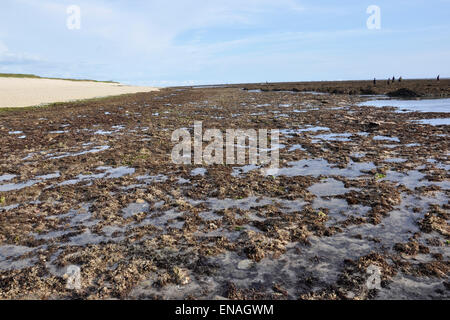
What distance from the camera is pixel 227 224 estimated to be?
8.45m

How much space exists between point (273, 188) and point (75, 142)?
15522mm

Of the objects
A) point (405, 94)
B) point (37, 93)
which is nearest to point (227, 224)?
point (405, 94)

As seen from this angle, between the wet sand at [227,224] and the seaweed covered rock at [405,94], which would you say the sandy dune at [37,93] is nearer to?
the wet sand at [227,224]

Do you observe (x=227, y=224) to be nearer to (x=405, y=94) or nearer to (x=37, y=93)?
(x=405, y=94)

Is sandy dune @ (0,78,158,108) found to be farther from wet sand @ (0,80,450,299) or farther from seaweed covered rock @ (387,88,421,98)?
seaweed covered rock @ (387,88,421,98)

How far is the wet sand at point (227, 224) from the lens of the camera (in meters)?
5.90

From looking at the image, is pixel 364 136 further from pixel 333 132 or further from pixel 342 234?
pixel 342 234

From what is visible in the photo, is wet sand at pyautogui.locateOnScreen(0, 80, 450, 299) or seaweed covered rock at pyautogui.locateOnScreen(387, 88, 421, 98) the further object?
seaweed covered rock at pyautogui.locateOnScreen(387, 88, 421, 98)

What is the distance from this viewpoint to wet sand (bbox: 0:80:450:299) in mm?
5902

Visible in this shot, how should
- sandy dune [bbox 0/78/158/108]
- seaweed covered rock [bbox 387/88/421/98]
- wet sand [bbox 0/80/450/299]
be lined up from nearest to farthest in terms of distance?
wet sand [bbox 0/80/450/299]
sandy dune [bbox 0/78/158/108]
seaweed covered rock [bbox 387/88/421/98]

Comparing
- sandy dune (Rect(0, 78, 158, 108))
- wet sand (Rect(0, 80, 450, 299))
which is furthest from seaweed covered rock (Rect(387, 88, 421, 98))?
sandy dune (Rect(0, 78, 158, 108))

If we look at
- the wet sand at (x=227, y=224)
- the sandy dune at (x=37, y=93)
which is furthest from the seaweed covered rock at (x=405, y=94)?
the sandy dune at (x=37, y=93)
